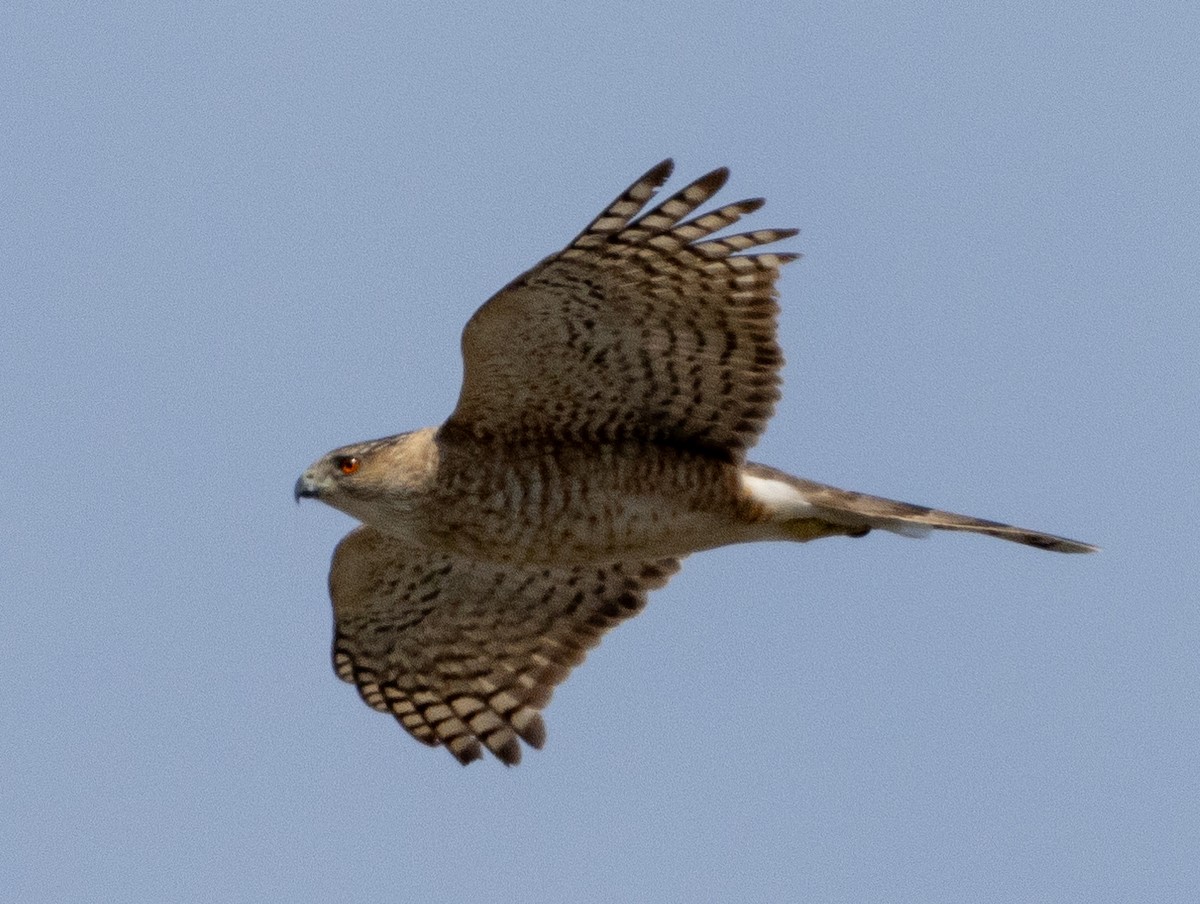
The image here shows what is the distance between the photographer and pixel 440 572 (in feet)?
34.7

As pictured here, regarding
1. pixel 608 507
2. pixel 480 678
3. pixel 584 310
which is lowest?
pixel 480 678

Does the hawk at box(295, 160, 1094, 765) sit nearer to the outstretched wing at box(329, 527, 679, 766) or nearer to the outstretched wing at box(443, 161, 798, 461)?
the outstretched wing at box(443, 161, 798, 461)

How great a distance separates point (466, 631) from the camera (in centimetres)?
1073

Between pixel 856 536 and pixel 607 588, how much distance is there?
142 cm

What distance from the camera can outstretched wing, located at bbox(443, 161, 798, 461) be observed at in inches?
345

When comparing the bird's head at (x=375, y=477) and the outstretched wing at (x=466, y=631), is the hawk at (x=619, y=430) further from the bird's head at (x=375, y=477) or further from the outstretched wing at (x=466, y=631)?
the outstretched wing at (x=466, y=631)

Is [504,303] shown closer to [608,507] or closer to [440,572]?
[608,507]

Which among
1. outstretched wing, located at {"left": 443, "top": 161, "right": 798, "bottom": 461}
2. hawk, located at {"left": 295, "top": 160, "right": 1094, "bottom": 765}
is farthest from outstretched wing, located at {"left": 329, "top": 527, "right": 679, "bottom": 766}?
outstretched wing, located at {"left": 443, "top": 161, "right": 798, "bottom": 461}

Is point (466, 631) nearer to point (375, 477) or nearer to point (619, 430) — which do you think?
point (375, 477)

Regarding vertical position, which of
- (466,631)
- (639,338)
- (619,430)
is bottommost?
(466,631)

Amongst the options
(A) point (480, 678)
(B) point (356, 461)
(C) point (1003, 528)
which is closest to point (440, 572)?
(A) point (480, 678)

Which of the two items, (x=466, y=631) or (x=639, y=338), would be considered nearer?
(x=639, y=338)

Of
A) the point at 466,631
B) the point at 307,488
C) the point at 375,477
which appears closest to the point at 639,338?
the point at 375,477

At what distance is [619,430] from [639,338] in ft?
1.76
